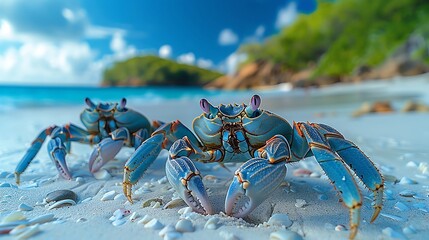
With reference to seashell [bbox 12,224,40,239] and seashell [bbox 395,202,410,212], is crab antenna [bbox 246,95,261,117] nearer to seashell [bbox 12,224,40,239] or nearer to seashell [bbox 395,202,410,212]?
seashell [bbox 395,202,410,212]

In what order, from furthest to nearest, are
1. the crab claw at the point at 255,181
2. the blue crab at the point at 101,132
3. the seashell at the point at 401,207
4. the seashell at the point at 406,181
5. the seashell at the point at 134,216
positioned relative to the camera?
1. the blue crab at the point at 101,132
2. the seashell at the point at 406,181
3. the seashell at the point at 401,207
4. the seashell at the point at 134,216
5. the crab claw at the point at 255,181

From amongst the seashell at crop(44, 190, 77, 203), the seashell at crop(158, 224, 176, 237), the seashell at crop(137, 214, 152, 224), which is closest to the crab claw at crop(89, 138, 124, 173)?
the seashell at crop(44, 190, 77, 203)

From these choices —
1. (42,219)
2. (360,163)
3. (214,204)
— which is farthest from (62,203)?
(360,163)

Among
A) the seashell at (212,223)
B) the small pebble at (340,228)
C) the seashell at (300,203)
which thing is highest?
the seashell at (212,223)

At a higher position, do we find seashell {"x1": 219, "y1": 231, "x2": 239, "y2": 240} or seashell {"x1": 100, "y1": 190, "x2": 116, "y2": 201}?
seashell {"x1": 100, "y1": 190, "x2": 116, "y2": 201}

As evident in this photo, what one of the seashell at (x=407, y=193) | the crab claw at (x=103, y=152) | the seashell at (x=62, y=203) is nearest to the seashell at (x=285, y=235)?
the seashell at (x=407, y=193)

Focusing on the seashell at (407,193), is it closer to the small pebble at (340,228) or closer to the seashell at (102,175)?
the small pebble at (340,228)
